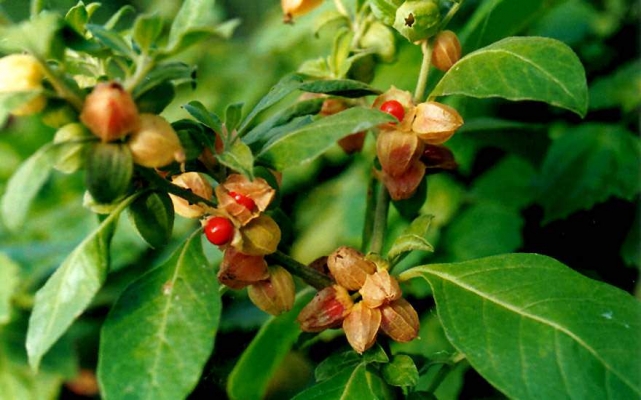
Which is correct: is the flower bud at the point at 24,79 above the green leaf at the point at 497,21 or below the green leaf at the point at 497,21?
above

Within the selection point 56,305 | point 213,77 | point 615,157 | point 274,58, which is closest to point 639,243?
point 615,157

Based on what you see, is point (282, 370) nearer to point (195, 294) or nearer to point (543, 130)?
point (543, 130)

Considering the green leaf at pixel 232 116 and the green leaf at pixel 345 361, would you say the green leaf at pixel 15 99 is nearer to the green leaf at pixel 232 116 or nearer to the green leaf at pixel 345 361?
the green leaf at pixel 232 116

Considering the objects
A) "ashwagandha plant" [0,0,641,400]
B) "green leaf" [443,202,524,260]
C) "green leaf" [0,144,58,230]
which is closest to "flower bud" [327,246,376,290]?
"ashwagandha plant" [0,0,641,400]

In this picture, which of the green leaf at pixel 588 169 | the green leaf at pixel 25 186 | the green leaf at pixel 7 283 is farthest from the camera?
the green leaf at pixel 7 283

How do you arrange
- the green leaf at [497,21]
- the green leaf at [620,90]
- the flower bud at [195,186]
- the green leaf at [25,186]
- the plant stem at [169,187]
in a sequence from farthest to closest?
the green leaf at [620,90], the green leaf at [497,21], the flower bud at [195,186], the plant stem at [169,187], the green leaf at [25,186]

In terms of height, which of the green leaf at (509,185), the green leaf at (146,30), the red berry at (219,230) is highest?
the green leaf at (146,30)

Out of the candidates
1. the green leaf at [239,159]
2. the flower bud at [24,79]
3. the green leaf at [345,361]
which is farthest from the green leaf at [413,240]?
the flower bud at [24,79]
